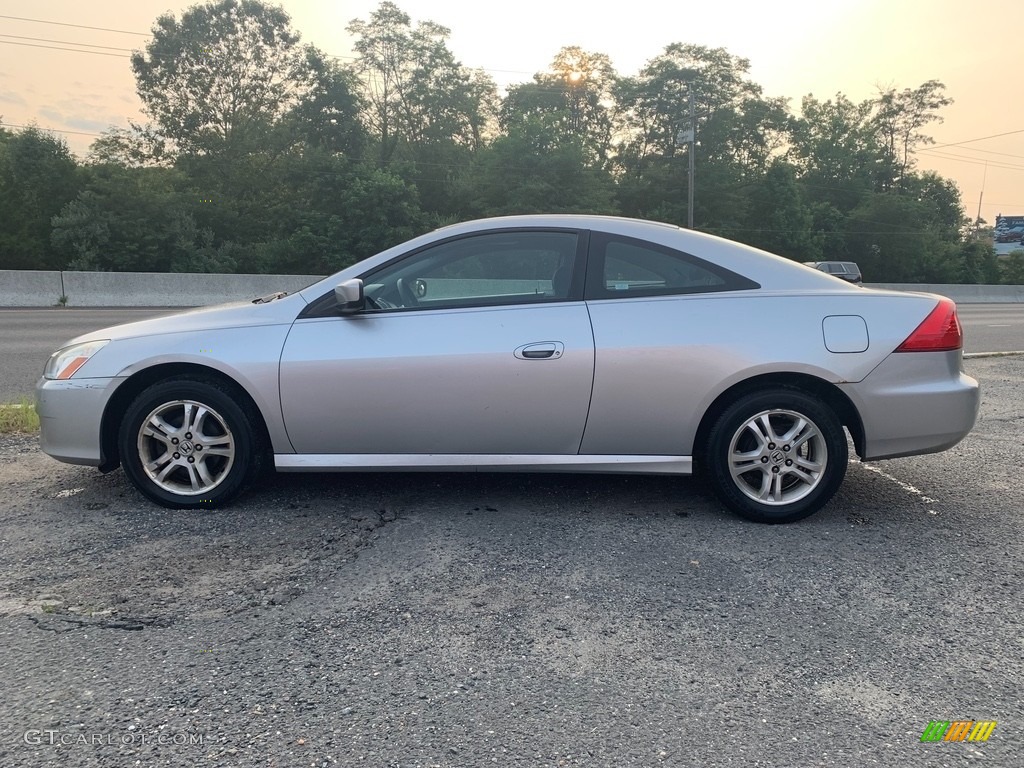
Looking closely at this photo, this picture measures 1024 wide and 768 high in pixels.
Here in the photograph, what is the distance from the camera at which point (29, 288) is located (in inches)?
716

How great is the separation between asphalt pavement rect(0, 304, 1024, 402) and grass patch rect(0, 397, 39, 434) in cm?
124

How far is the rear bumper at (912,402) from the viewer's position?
3.65 meters

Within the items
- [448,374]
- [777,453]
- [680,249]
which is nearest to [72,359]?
[448,374]

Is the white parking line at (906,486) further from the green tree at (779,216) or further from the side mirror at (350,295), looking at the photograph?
the green tree at (779,216)

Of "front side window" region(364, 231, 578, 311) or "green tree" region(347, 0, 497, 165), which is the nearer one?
"front side window" region(364, 231, 578, 311)

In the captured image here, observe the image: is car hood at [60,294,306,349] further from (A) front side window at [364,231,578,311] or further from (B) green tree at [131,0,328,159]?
(B) green tree at [131,0,328,159]

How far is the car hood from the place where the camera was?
12.6 feet

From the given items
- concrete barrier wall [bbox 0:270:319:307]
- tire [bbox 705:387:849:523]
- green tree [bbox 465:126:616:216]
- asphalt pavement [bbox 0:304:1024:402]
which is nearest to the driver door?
tire [bbox 705:387:849:523]

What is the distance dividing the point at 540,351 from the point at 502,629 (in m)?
1.47

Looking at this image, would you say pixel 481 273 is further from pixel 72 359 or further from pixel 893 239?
pixel 893 239

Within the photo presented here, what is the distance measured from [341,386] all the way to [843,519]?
2675 millimetres

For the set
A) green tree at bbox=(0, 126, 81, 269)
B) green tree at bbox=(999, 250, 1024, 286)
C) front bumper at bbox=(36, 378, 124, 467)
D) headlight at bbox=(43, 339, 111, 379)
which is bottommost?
front bumper at bbox=(36, 378, 124, 467)

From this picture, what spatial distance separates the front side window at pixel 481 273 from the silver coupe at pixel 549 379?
12mm

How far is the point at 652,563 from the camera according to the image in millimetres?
3229
